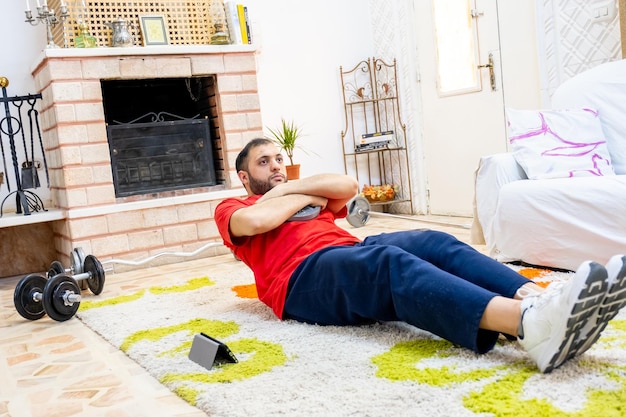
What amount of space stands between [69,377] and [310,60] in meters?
3.81

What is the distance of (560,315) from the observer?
1.42m

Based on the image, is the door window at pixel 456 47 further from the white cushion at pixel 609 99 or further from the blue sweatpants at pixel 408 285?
the blue sweatpants at pixel 408 285

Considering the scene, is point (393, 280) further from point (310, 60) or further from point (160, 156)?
point (310, 60)

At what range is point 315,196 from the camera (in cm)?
229

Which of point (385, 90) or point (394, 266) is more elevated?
point (385, 90)

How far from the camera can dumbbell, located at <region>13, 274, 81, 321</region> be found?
2768 mm

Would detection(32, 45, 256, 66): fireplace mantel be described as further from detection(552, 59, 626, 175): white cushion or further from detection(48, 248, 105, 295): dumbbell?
detection(552, 59, 626, 175): white cushion

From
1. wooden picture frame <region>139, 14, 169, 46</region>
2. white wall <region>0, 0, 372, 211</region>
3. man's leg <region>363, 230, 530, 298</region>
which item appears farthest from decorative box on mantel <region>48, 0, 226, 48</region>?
man's leg <region>363, 230, 530, 298</region>

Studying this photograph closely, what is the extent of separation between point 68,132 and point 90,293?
3.56ft

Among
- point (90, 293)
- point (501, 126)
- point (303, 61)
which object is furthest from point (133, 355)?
point (303, 61)

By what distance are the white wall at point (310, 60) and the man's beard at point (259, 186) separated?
288 centimetres

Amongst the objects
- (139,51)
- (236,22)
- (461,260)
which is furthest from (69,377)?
(236,22)

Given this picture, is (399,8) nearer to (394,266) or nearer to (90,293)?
(90,293)

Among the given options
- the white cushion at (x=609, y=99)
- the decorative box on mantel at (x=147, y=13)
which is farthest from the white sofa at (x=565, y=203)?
the decorative box on mantel at (x=147, y=13)
